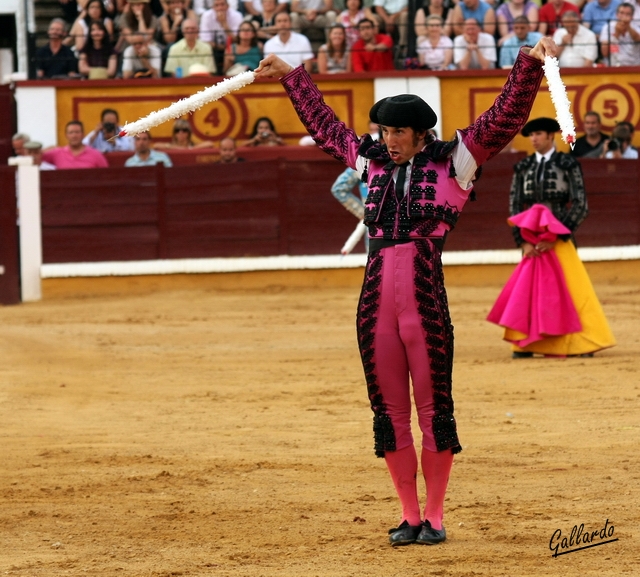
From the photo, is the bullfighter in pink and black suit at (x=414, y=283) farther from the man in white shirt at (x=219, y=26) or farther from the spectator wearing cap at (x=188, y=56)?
the man in white shirt at (x=219, y=26)

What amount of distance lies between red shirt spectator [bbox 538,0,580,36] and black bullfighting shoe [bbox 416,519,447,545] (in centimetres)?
965

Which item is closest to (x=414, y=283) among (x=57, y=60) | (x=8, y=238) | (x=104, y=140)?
(x=8, y=238)

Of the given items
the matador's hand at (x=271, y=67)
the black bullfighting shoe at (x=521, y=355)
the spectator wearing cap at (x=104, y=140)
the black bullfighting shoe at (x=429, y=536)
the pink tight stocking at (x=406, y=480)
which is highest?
the matador's hand at (x=271, y=67)

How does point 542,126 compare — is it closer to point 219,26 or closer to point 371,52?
point 371,52

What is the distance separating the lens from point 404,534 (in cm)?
385

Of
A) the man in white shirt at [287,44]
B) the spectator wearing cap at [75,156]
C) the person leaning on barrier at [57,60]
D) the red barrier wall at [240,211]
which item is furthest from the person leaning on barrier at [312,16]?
the spectator wearing cap at [75,156]

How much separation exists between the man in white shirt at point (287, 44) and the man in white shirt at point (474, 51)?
1408 mm

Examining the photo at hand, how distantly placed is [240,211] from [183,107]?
893cm

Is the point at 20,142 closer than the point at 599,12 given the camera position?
Yes

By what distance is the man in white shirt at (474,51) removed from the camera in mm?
12906

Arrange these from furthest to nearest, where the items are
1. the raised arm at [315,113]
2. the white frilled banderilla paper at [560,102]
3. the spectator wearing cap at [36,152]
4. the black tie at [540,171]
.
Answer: the spectator wearing cap at [36,152] → the black tie at [540,171] → the raised arm at [315,113] → the white frilled banderilla paper at [560,102]

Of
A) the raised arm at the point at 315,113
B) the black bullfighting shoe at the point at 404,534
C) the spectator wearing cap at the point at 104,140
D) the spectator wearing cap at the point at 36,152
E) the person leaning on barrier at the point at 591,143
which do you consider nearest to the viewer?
the black bullfighting shoe at the point at 404,534

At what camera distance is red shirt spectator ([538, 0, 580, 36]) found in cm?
1295

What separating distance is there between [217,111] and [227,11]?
3.17ft
